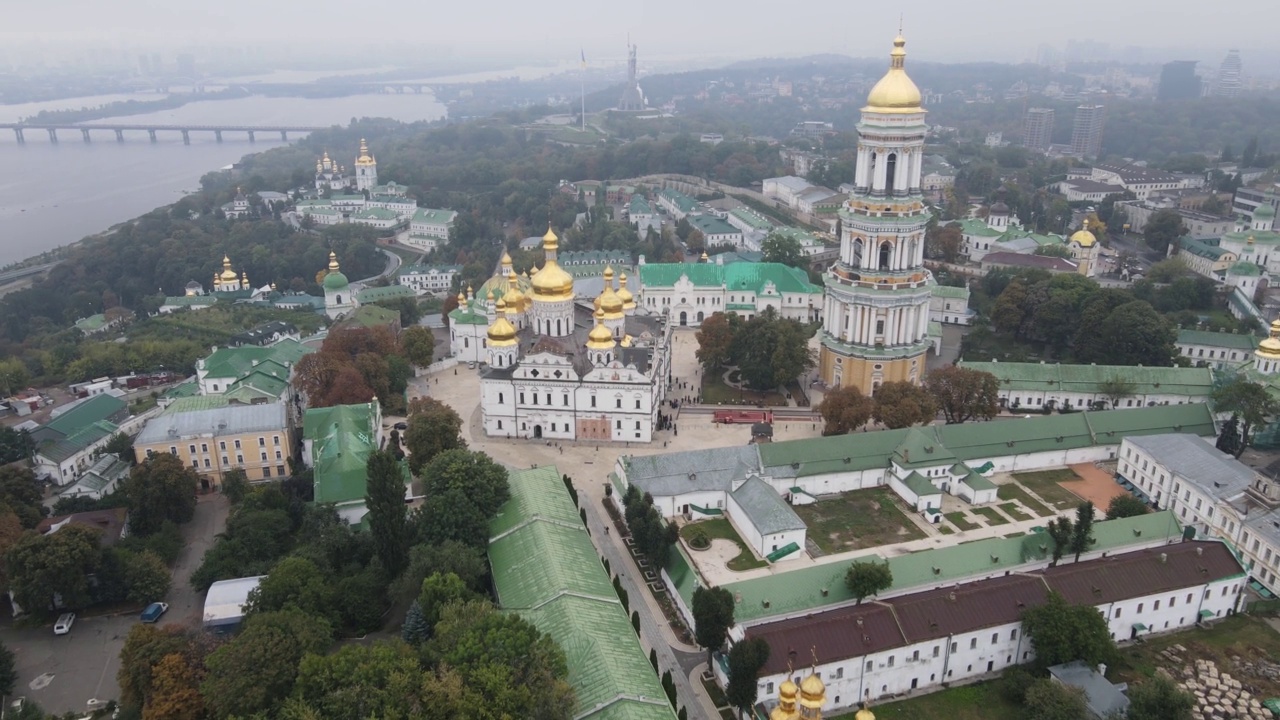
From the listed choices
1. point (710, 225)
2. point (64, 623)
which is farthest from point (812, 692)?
point (710, 225)

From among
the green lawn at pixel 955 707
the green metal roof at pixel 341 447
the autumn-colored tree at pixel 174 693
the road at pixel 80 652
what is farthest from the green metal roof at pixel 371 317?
the green lawn at pixel 955 707

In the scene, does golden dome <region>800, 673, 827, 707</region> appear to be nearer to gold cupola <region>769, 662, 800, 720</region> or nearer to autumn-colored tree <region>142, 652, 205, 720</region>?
gold cupola <region>769, 662, 800, 720</region>

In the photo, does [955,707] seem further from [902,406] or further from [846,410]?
[902,406]

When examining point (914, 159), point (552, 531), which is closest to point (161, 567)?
point (552, 531)

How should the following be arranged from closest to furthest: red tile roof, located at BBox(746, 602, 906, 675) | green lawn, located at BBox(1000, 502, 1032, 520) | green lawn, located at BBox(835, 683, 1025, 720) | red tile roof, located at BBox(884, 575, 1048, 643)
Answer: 1. red tile roof, located at BBox(746, 602, 906, 675)
2. green lawn, located at BBox(835, 683, 1025, 720)
3. red tile roof, located at BBox(884, 575, 1048, 643)
4. green lawn, located at BBox(1000, 502, 1032, 520)

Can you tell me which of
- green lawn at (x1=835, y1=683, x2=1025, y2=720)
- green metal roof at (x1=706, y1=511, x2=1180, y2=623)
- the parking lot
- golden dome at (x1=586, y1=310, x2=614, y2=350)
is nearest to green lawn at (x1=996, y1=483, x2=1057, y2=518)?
green metal roof at (x1=706, y1=511, x2=1180, y2=623)

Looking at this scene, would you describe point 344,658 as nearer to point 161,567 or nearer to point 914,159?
point 161,567
